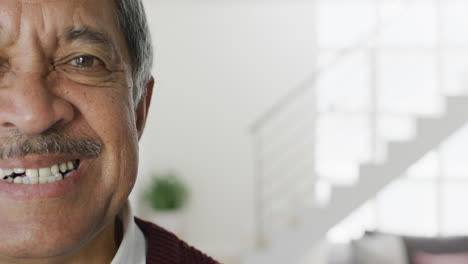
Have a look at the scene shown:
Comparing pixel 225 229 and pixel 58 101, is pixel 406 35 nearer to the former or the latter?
pixel 225 229

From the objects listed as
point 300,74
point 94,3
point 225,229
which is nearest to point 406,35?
point 300,74

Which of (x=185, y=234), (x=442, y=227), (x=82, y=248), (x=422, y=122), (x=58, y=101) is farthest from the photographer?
(x=185, y=234)

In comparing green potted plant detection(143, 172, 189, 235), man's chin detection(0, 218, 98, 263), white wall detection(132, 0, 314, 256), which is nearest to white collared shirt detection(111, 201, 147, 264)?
man's chin detection(0, 218, 98, 263)

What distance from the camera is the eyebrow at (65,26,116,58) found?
0.87 metres

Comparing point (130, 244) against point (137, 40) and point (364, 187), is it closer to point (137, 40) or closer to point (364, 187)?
point (137, 40)

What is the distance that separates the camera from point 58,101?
83 centimetres

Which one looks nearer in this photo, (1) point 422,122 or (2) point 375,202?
(1) point 422,122

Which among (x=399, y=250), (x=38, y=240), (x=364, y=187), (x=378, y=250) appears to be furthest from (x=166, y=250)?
(x=364, y=187)

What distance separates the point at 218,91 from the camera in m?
6.80

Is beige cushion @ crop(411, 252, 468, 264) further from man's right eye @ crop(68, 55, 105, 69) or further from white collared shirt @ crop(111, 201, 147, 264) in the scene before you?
man's right eye @ crop(68, 55, 105, 69)

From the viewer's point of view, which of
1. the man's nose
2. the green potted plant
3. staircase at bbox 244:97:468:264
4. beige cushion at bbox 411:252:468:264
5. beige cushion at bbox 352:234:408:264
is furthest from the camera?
the green potted plant

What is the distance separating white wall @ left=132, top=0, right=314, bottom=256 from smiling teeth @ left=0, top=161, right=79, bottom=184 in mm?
5945

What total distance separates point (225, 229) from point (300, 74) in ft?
6.57

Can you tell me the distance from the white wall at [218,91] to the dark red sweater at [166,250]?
18.7 feet
